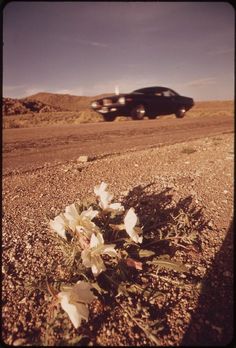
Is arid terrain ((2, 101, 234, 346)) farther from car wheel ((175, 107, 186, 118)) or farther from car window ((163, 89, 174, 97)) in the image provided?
car wheel ((175, 107, 186, 118))

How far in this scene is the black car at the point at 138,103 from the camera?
33.1 feet

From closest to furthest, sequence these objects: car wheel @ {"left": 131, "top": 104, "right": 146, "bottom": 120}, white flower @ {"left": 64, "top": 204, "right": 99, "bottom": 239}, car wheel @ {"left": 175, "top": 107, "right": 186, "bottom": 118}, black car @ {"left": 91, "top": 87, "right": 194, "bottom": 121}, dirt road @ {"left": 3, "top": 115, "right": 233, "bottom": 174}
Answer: white flower @ {"left": 64, "top": 204, "right": 99, "bottom": 239} < dirt road @ {"left": 3, "top": 115, "right": 233, "bottom": 174} < black car @ {"left": 91, "top": 87, "right": 194, "bottom": 121} < car wheel @ {"left": 131, "top": 104, "right": 146, "bottom": 120} < car wheel @ {"left": 175, "top": 107, "right": 186, "bottom": 118}

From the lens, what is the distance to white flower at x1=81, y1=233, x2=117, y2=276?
1.66 metres

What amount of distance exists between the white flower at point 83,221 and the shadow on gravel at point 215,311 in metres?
0.76

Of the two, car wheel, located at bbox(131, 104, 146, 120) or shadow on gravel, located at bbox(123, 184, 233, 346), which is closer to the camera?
shadow on gravel, located at bbox(123, 184, 233, 346)

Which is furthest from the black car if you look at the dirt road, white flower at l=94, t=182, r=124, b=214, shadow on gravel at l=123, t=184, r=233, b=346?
white flower at l=94, t=182, r=124, b=214

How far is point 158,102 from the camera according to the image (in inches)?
437

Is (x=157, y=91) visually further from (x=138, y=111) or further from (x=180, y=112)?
(x=180, y=112)

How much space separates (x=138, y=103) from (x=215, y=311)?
934 centimetres

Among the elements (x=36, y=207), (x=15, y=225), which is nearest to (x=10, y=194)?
(x=36, y=207)

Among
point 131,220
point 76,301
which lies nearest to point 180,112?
point 131,220

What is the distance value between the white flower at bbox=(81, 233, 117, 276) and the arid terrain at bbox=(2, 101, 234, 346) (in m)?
0.26

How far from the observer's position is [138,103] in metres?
10.5

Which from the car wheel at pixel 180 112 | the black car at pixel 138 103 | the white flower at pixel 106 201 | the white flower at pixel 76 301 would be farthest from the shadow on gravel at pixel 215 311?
the car wheel at pixel 180 112
